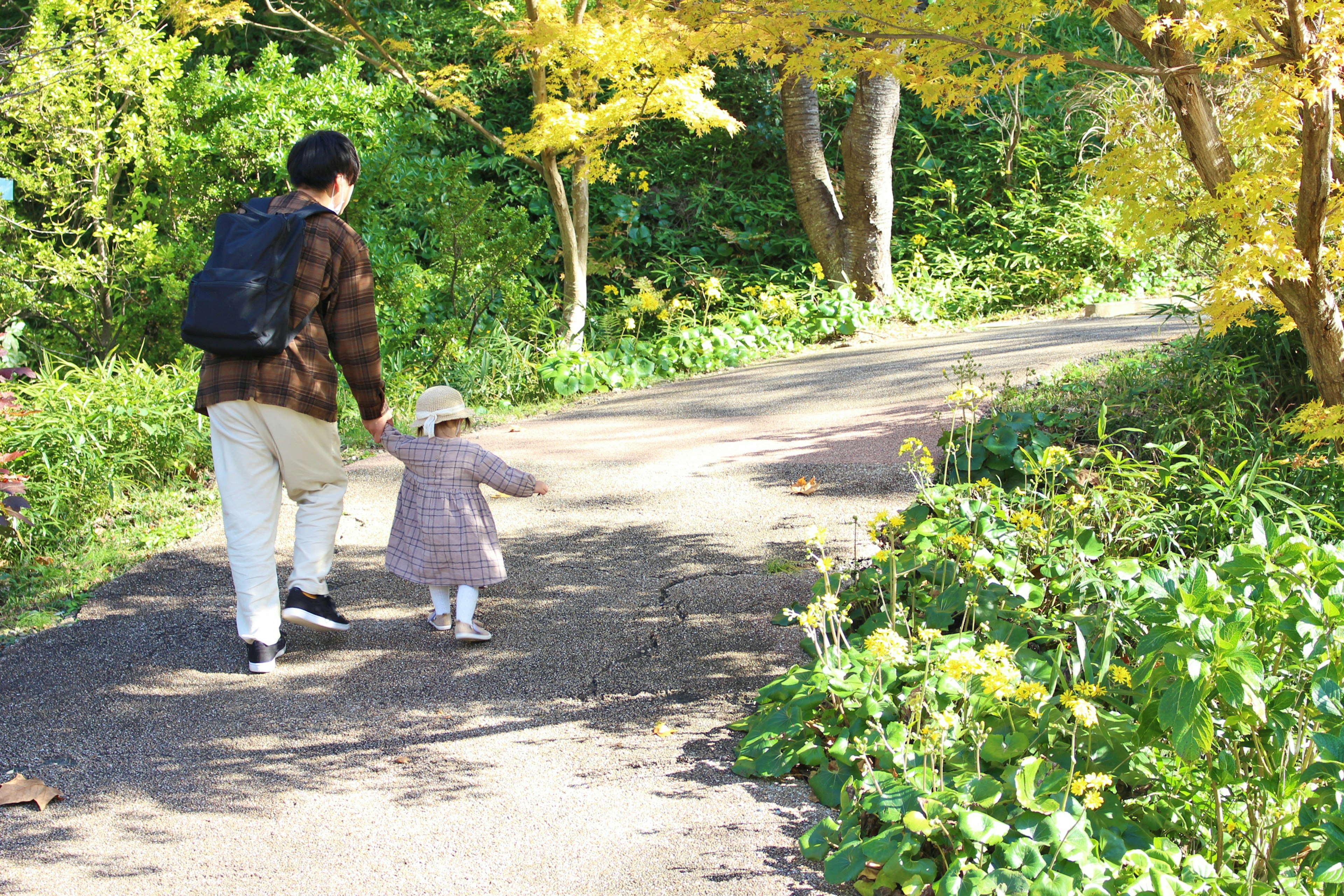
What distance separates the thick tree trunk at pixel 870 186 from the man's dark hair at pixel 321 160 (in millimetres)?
7826

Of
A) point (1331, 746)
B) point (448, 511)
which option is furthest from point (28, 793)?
point (1331, 746)

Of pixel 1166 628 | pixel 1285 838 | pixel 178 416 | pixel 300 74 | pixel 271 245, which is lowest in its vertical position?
pixel 1285 838

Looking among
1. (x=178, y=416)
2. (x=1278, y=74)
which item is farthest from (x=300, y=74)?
(x=1278, y=74)

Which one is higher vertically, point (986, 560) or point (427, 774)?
point (986, 560)

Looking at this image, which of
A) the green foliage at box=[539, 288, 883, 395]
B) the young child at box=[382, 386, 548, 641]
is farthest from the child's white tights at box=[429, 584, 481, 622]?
the green foliage at box=[539, 288, 883, 395]

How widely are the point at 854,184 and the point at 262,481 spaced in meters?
8.54

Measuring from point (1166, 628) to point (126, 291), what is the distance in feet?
26.7

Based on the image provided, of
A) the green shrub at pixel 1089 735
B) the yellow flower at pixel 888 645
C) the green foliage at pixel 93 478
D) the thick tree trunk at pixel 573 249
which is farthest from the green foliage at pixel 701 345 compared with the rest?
the yellow flower at pixel 888 645

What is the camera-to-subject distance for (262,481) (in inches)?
143

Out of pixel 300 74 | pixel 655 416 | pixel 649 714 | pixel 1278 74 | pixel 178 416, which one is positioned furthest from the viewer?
pixel 300 74

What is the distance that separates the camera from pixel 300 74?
13.2m

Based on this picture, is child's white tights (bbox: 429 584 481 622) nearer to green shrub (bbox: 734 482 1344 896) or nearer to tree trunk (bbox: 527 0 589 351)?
green shrub (bbox: 734 482 1344 896)

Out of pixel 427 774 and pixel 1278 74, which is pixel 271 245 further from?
pixel 1278 74

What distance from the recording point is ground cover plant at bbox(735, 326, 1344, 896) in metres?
2.31
